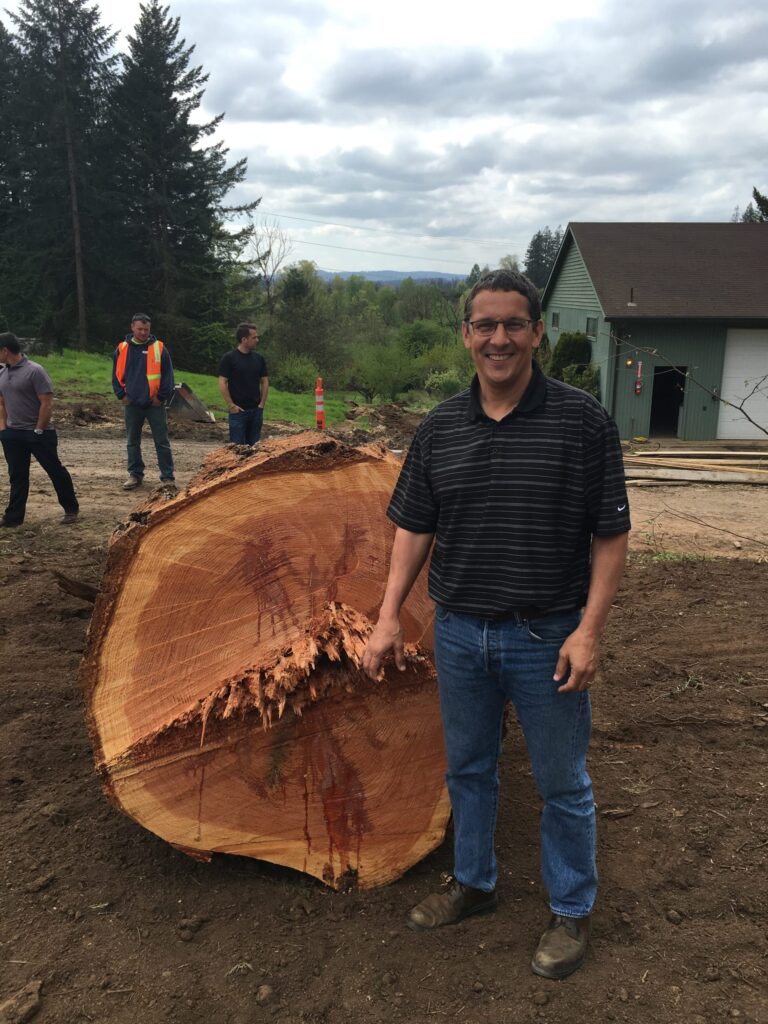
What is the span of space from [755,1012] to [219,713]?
5.46ft

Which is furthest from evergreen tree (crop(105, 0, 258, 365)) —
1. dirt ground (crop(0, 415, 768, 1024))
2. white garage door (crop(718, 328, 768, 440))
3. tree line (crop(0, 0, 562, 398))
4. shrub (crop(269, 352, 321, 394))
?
dirt ground (crop(0, 415, 768, 1024))

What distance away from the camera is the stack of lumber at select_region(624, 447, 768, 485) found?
36.1 feet

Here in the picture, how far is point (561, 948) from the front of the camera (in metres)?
2.11

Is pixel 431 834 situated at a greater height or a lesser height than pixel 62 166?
lesser

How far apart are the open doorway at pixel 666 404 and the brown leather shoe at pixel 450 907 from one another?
16118 mm

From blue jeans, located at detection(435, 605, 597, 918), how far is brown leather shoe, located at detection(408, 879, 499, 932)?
6cm

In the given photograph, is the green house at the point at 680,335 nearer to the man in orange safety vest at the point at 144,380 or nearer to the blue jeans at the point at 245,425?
the blue jeans at the point at 245,425

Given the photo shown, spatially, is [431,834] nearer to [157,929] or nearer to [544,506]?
[157,929]

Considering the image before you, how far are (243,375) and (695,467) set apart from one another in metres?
7.31

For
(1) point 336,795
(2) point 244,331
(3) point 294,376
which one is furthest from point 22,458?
(3) point 294,376

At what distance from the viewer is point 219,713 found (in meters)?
2.36

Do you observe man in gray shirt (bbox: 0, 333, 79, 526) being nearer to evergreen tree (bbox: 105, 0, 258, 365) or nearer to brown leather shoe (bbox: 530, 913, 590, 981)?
brown leather shoe (bbox: 530, 913, 590, 981)

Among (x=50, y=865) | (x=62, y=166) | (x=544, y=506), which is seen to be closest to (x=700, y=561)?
(x=544, y=506)

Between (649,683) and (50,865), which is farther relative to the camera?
(649,683)
